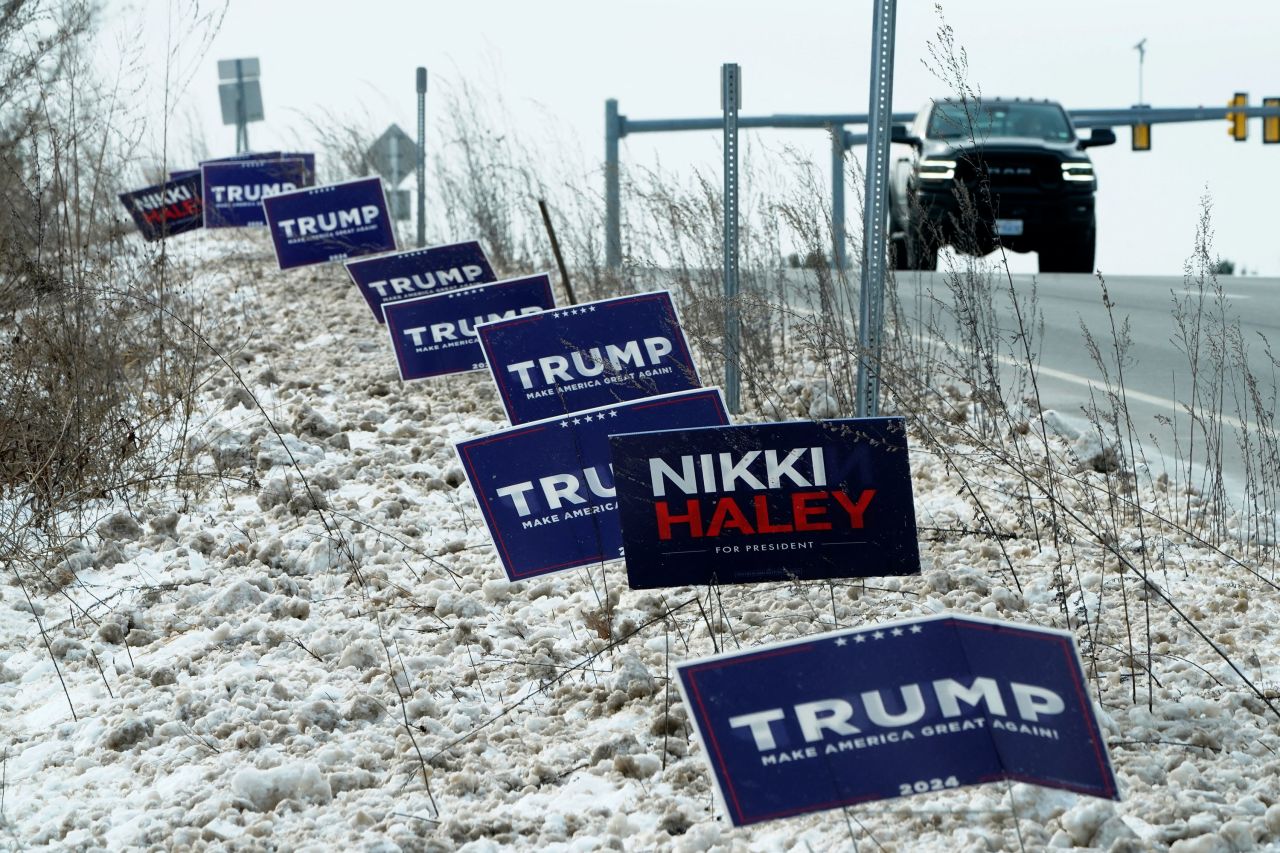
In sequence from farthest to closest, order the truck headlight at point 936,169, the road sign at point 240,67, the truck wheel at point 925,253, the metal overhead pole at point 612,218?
→ the road sign at point 240,67
the truck headlight at point 936,169
the metal overhead pole at point 612,218
the truck wheel at point 925,253

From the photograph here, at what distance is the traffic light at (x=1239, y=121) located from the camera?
24219 mm

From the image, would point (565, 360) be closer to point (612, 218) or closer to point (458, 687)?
point (458, 687)

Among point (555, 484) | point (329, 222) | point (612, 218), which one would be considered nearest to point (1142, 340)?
point (612, 218)

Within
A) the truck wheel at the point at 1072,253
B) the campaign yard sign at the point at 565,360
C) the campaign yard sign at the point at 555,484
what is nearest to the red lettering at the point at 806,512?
the campaign yard sign at the point at 555,484

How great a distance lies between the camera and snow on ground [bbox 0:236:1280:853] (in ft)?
9.43

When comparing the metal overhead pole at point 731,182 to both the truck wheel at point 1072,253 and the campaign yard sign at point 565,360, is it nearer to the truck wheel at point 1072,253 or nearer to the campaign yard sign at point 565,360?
the campaign yard sign at point 565,360

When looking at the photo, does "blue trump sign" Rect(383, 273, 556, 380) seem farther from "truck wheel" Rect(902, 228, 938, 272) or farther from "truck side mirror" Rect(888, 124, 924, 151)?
"truck side mirror" Rect(888, 124, 924, 151)

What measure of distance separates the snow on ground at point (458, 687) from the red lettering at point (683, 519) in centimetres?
23

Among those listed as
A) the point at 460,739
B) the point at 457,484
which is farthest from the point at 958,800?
the point at 457,484

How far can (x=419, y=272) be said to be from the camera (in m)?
A: 7.75

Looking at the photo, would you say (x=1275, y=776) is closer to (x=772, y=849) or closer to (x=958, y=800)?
(x=958, y=800)

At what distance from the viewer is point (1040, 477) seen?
468cm

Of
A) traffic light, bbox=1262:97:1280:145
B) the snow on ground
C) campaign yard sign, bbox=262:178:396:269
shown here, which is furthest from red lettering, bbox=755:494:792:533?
traffic light, bbox=1262:97:1280:145

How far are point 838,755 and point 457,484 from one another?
331 centimetres
